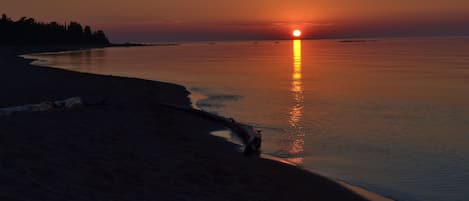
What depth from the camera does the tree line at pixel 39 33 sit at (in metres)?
141

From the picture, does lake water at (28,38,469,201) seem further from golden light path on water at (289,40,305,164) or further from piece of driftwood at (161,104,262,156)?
piece of driftwood at (161,104,262,156)

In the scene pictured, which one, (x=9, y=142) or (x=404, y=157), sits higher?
(x=9, y=142)

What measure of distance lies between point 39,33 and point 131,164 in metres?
157

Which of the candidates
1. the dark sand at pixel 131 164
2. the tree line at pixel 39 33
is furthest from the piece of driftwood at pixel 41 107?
the tree line at pixel 39 33

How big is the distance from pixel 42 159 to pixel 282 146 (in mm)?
8518

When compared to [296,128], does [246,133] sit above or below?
above

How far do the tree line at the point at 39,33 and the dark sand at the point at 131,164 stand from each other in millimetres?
137102

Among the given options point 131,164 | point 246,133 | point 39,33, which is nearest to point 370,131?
point 246,133

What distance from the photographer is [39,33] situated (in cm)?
15438

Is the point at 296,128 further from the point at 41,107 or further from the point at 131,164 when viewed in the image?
the point at 131,164

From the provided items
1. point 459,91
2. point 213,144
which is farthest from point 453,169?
point 459,91

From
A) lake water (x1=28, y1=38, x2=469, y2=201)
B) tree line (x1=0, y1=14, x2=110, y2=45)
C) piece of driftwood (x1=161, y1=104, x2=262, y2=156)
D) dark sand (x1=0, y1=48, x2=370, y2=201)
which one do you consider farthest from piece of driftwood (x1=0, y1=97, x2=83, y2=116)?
tree line (x1=0, y1=14, x2=110, y2=45)

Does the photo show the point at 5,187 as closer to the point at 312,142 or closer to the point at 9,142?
the point at 9,142

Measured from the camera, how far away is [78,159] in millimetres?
10336
